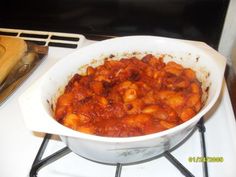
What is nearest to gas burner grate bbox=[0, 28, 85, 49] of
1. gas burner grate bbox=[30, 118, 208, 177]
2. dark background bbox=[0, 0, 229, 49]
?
dark background bbox=[0, 0, 229, 49]

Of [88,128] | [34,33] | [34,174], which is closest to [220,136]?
[88,128]

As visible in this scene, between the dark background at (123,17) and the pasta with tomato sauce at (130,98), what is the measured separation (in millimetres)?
189

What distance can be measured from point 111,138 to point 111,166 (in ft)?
0.49

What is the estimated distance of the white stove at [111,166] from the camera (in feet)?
1.96

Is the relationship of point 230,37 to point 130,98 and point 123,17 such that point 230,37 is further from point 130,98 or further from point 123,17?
point 130,98

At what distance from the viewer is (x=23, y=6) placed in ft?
3.22

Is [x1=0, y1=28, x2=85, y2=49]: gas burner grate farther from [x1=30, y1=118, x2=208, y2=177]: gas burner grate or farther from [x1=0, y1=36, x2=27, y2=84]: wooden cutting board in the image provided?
[x1=30, y1=118, x2=208, y2=177]: gas burner grate

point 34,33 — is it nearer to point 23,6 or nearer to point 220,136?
point 23,6

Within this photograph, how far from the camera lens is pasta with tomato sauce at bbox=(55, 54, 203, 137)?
586 mm

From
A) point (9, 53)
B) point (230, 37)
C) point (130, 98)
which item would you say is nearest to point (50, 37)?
point (9, 53)

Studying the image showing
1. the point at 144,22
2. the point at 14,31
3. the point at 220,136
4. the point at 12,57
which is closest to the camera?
the point at 220,136

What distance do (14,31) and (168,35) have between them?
0.52 meters

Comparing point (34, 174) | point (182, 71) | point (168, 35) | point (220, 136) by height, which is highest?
point (168, 35)

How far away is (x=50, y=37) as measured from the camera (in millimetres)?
979
